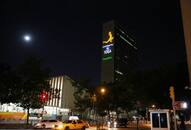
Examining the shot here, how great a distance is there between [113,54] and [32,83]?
13598cm

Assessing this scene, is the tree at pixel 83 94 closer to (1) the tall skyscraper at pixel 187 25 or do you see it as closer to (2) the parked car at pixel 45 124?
(2) the parked car at pixel 45 124

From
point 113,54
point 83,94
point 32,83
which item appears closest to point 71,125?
point 32,83

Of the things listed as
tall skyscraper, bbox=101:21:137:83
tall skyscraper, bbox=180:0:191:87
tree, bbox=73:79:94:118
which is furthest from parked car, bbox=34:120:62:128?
tall skyscraper, bbox=101:21:137:83

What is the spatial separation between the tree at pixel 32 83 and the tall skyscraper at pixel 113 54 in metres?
120

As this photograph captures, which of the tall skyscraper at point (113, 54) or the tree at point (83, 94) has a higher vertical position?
the tall skyscraper at point (113, 54)

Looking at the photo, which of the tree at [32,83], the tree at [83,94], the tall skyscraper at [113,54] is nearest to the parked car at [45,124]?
the tree at [32,83]

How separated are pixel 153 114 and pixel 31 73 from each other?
2635 centimetres

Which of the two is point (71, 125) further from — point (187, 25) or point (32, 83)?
point (187, 25)

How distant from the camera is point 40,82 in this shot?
44.5m

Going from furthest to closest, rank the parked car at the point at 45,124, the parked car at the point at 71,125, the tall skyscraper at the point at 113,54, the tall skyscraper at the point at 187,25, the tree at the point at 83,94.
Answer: the tall skyscraper at the point at 113,54 → the tree at the point at 83,94 → the parked car at the point at 45,124 → the parked car at the point at 71,125 → the tall skyscraper at the point at 187,25

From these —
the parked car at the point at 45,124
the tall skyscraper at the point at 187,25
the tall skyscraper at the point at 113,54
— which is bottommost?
the parked car at the point at 45,124

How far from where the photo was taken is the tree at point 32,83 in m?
42.5

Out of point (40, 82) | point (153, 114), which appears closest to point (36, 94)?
point (40, 82)

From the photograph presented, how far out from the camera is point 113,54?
177 meters
